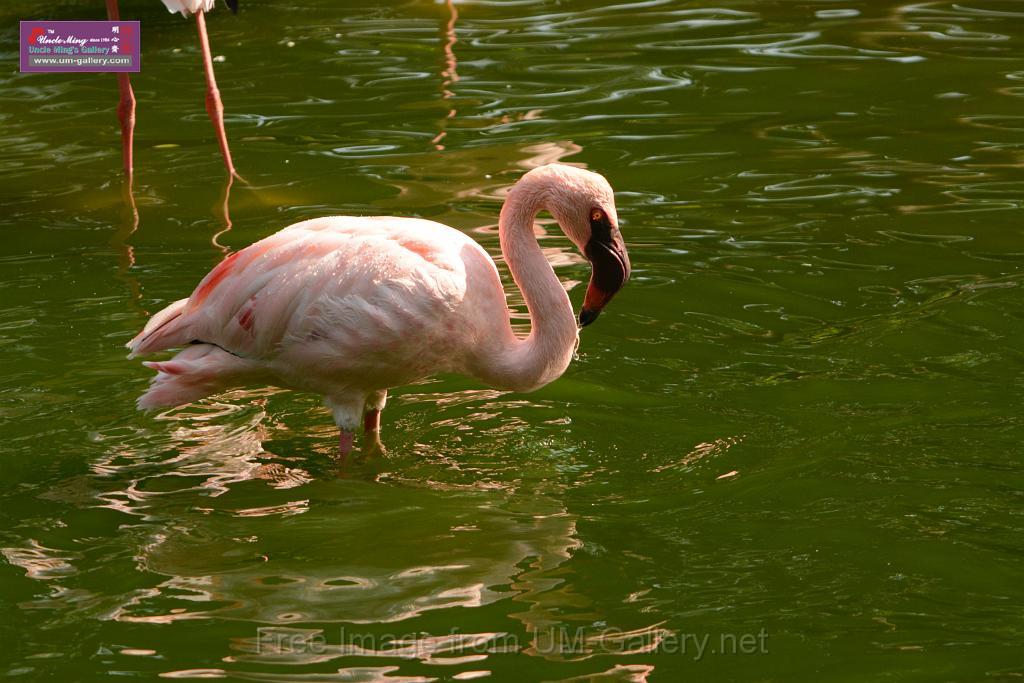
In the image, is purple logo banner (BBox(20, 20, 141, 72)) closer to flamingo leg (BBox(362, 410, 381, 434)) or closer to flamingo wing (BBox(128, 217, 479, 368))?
flamingo wing (BBox(128, 217, 479, 368))

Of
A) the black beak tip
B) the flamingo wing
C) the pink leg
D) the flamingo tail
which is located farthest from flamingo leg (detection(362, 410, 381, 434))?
the black beak tip

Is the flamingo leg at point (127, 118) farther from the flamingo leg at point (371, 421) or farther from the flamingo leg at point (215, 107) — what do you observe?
the flamingo leg at point (371, 421)

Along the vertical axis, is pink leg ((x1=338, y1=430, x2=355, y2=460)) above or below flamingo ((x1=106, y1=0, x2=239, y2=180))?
below

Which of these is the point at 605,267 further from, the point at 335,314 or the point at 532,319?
the point at 335,314

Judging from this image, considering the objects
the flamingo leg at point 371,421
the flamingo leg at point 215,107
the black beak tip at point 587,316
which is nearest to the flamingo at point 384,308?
the black beak tip at point 587,316

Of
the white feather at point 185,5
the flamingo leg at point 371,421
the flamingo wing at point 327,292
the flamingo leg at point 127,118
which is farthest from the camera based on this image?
the flamingo leg at point 127,118

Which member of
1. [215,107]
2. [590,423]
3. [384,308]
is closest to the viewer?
[384,308]

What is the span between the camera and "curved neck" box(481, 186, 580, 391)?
5191 millimetres

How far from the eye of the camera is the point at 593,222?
5.07 m

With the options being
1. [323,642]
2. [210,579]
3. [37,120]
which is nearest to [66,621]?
[210,579]

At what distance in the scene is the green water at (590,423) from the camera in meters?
4.16

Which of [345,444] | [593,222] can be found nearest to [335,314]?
[345,444]

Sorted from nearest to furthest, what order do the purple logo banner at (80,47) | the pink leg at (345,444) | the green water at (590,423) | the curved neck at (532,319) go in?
the green water at (590,423) < the curved neck at (532,319) < the pink leg at (345,444) < the purple logo banner at (80,47)

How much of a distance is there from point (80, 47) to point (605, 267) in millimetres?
8066
